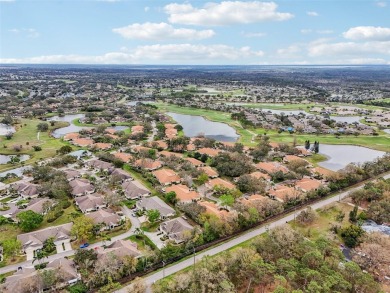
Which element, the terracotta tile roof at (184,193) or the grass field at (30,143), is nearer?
the terracotta tile roof at (184,193)

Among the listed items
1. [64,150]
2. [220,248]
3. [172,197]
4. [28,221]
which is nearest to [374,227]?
[220,248]

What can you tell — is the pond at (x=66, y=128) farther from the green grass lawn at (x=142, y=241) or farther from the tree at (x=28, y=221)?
the green grass lawn at (x=142, y=241)

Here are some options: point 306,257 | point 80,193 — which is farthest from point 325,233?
point 80,193

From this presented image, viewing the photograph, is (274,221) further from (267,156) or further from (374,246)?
(267,156)

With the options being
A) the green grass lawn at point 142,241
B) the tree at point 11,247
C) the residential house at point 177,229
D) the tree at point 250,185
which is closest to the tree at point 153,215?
the residential house at point 177,229

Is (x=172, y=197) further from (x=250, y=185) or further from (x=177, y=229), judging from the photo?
(x=250, y=185)

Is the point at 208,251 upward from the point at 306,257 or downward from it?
downward
